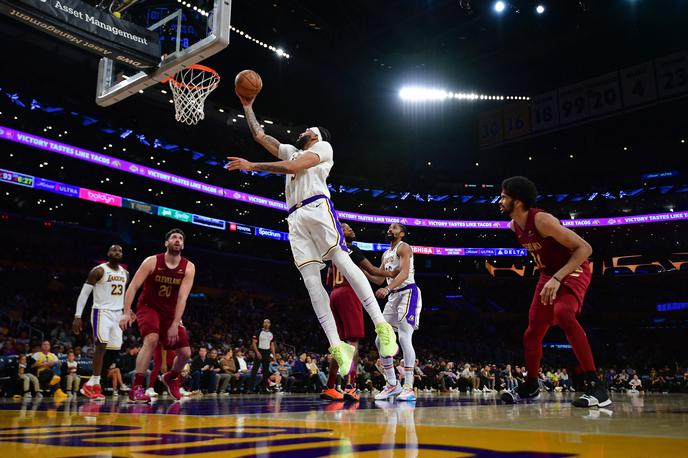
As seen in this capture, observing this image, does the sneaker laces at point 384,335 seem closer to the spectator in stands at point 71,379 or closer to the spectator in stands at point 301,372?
the spectator in stands at point 71,379

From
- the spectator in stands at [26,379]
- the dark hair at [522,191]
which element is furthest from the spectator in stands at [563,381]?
the dark hair at [522,191]

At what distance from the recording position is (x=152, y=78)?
27.0ft

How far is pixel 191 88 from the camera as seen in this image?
1279 centimetres

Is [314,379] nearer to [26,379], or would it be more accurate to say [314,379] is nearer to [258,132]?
[26,379]

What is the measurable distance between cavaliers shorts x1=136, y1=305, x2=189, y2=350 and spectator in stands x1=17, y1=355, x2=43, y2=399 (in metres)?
5.41

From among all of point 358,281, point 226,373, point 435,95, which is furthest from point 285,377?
point 435,95

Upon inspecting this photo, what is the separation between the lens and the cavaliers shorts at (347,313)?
241 inches

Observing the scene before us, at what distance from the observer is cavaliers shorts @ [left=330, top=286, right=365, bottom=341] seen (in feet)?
20.1

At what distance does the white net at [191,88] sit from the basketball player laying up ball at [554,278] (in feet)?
30.6

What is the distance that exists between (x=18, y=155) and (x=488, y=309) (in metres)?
29.9

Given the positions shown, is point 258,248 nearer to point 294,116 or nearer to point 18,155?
point 294,116

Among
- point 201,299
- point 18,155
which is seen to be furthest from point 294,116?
point 18,155

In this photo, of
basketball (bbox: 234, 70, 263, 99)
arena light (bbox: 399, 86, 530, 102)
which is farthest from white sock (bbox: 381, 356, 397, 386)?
arena light (bbox: 399, 86, 530, 102)

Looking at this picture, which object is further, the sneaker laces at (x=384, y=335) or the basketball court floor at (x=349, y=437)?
the sneaker laces at (x=384, y=335)
